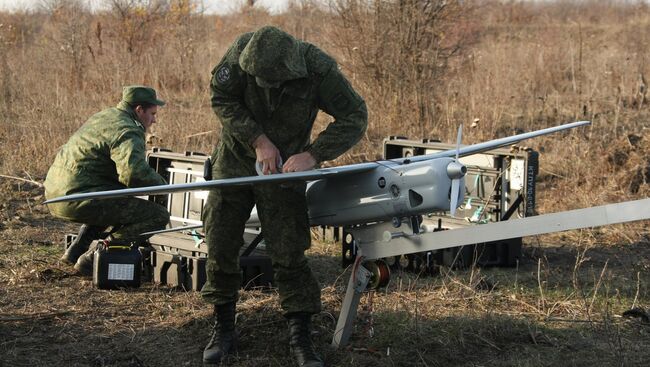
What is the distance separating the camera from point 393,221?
4.01 meters

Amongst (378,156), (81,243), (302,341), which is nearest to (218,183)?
(302,341)

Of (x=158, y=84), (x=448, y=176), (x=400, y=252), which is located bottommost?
(x=400, y=252)

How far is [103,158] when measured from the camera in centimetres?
636

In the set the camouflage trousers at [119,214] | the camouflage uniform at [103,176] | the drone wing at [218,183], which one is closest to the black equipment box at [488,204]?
the camouflage trousers at [119,214]

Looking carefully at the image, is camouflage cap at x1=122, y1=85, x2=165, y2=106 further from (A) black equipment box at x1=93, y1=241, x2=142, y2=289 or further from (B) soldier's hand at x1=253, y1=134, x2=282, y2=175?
(B) soldier's hand at x1=253, y1=134, x2=282, y2=175

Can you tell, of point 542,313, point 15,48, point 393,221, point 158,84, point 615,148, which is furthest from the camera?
point 15,48

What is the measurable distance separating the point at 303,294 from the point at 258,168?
2.21 feet

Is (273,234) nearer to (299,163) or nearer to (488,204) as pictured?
(299,163)

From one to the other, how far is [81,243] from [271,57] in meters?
3.32

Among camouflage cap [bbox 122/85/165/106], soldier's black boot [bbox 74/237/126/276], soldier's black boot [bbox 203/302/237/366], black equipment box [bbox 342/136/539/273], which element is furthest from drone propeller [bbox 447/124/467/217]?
camouflage cap [bbox 122/85/165/106]

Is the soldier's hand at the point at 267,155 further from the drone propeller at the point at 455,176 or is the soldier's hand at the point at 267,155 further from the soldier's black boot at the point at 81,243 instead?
the soldier's black boot at the point at 81,243

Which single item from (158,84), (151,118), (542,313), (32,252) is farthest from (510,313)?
(158,84)

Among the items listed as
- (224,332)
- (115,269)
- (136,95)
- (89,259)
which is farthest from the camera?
(136,95)

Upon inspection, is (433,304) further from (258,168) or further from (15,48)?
(15,48)
